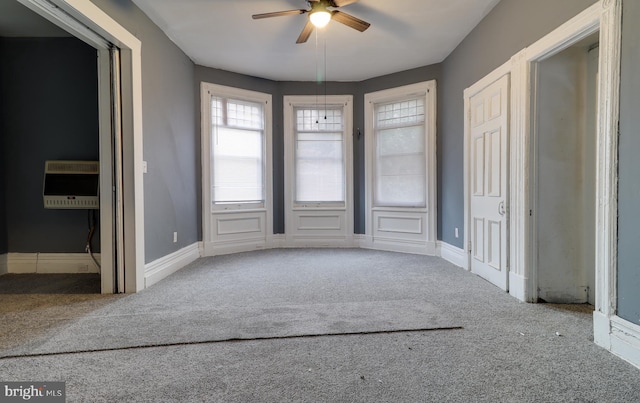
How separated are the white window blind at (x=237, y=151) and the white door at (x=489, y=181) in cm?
313

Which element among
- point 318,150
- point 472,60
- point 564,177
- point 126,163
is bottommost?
point 564,177

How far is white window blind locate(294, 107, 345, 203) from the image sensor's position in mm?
5574

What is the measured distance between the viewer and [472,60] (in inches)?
150

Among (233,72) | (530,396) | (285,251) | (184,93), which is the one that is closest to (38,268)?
(184,93)

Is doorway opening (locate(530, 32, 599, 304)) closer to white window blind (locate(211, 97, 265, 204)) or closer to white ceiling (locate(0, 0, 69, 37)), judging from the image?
white window blind (locate(211, 97, 265, 204))

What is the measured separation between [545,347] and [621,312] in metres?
0.44

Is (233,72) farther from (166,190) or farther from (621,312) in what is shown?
(621,312)

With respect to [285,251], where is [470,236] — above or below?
above

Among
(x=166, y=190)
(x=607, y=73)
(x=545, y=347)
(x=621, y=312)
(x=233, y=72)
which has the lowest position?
(x=545, y=347)

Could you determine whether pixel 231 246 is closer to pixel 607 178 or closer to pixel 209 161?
pixel 209 161

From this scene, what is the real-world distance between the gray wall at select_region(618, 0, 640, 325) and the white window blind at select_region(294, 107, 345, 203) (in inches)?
156

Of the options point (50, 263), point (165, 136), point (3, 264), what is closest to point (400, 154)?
point (165, 136)

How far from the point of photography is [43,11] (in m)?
2.35

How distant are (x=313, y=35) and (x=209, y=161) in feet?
7.39
